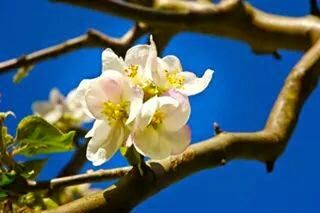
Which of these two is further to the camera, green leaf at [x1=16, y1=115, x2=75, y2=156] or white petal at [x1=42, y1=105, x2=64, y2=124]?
white petal at [x1=42, y1=105, x2=64, y2=124]

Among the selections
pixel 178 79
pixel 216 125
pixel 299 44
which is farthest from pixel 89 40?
pixel 178 79

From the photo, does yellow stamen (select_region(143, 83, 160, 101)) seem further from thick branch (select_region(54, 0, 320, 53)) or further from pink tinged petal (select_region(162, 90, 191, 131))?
thick branch (select_region(54, 0, 320, 53))

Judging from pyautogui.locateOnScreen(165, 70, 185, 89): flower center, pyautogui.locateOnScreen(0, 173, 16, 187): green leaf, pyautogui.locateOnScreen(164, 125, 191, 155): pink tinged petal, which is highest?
pyautogui.locateOnScreen(165, 70, 185, 89): flower center

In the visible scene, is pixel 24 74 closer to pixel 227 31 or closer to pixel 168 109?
pixel 227 31

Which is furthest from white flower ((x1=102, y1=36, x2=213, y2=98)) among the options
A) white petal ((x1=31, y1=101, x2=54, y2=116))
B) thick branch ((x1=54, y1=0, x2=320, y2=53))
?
white petal ((x1=31, y1=101, x2=54, y2=116))

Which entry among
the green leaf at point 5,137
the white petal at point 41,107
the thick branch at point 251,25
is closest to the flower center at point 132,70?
the green leaf at point 5,137

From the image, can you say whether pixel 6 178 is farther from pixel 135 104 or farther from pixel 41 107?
pixel 41 107
